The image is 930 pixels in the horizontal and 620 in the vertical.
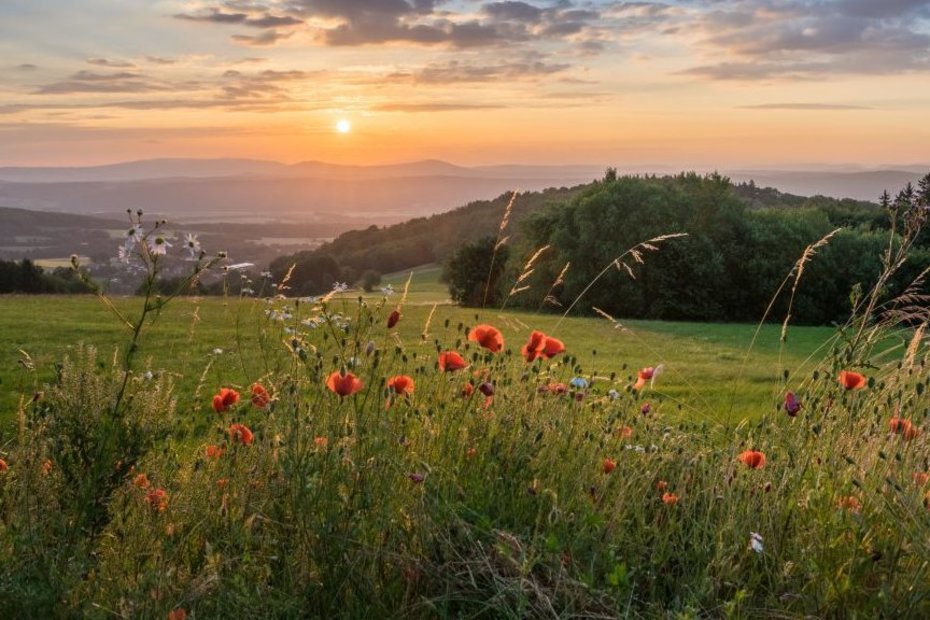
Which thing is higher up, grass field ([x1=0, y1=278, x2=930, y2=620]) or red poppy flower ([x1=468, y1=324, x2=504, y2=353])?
red poppy flower ([x1=468, y1=324, x2=504, y2=353])

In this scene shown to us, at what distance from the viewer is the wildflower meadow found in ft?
11.1

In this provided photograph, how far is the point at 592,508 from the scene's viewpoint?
395 cm

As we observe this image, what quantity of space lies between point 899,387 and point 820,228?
134 ft

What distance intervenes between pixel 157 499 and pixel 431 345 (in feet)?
38.3

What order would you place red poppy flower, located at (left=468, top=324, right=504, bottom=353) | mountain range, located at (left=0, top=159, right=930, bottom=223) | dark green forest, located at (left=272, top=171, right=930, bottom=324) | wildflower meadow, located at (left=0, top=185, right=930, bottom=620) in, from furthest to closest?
1. dark green forest, located at (left=272, top=171, right=930, bottom=324)
2. mountain range, located at (left=0, top=159, right=930, bottom=223)
3. red poppy flower, located at (left=468, top=324, right=504, bottom=353)
4. wildflower meadow, located at (left=0, top=185, right=930, bottom=620)

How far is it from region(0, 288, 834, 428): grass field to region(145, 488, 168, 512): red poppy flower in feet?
9.13

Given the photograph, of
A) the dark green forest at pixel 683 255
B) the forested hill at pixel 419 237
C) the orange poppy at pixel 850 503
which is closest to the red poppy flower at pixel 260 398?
the orange poppy at pixel 850 503

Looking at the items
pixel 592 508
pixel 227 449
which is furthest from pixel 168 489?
pixel 592 508

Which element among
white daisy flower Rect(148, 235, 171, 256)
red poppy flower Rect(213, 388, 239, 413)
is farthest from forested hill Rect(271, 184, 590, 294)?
white daisy flower Rect(148, 235, 171, 256)

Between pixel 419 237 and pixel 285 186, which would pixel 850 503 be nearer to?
pixel 285 186

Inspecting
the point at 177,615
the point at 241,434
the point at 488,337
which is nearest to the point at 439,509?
the point at 488,337

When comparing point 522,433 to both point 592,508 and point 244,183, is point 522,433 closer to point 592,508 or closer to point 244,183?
point 592,508

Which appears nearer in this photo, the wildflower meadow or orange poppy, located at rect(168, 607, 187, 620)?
orange poppy, located at rect(168, 607, 187, 620)

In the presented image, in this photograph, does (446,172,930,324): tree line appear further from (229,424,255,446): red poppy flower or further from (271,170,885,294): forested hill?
(229,424,255,446): red poppy flower
